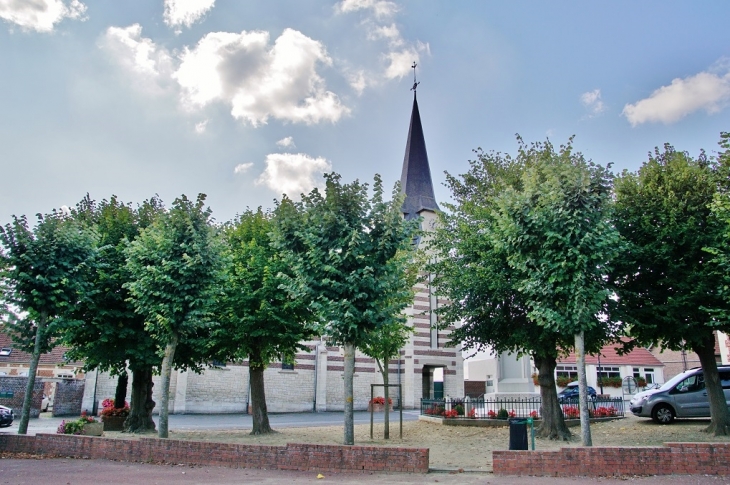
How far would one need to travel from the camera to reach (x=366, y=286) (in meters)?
13.1

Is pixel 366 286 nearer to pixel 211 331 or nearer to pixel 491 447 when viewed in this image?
pixel 491 447

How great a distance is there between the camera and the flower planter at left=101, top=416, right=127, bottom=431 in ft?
68.1

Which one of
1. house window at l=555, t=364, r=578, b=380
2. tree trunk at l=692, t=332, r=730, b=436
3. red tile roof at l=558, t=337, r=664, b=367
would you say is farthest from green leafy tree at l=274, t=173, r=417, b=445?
red tile roof at l=558, t=337, r=664, b=367

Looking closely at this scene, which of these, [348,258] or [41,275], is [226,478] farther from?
[41,275]

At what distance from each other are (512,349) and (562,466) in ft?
26.4

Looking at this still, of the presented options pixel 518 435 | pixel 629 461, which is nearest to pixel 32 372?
pixel 518 435

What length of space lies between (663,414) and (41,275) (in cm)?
2187

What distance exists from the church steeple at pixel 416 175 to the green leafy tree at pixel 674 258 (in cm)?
2452

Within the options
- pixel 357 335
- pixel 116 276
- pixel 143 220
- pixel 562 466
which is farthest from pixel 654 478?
pixel 143 220

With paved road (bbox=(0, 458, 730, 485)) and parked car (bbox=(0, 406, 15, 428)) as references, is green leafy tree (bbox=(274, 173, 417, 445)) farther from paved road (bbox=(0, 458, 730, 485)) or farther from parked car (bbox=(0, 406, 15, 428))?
parked car (bbox=(0, 406, 15, 428))

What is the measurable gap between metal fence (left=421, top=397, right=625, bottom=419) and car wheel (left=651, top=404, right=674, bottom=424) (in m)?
2.73

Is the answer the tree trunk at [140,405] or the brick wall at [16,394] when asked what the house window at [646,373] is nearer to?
the tree trunk at [140,405]

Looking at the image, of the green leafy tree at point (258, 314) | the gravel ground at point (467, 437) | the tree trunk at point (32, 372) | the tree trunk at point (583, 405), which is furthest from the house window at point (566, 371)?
the tree trunk at point (32, 372)

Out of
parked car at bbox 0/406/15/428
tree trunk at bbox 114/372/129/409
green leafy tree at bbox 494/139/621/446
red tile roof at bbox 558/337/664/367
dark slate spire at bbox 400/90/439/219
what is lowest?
parked car at bbox 0/406/15/428
